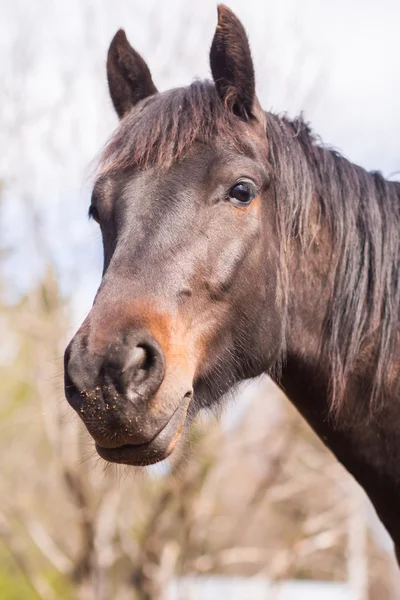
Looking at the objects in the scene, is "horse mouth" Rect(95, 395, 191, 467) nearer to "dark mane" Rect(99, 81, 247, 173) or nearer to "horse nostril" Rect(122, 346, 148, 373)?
"horse nostril" Rect(122, 346, 148, 373)

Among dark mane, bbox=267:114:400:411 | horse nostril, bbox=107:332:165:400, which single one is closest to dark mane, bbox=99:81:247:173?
dark mane, bbox=267:114:400:411

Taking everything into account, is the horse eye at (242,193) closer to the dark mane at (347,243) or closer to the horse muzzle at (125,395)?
the dark mane at (347,243)

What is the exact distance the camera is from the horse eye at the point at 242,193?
334cm

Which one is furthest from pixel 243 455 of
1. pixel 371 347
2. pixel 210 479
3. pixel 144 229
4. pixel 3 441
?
pixel 144 229

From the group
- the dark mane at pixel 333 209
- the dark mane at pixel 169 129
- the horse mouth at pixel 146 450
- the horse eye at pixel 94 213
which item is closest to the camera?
the horse mouth at pixel 146 450

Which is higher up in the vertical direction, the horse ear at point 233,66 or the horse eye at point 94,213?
the horse ear at point 233,66

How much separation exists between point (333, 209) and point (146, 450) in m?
1.77

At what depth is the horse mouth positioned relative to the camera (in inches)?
109

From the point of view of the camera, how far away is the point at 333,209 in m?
3.79

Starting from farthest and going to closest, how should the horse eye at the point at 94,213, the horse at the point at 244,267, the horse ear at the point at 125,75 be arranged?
the horse ear at the point at 125,75 → the horse eye at the point at 94,213 → the horse at the point at 244,267

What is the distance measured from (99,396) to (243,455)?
992 cm

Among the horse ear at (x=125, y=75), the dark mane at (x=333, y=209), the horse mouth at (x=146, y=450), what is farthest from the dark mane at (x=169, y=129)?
the horse mouth at (x=146, y=450)

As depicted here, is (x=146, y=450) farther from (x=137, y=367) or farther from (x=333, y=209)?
(x=333, y=209)

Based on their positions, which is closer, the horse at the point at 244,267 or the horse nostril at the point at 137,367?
the horse nostril at the point at 137,367
